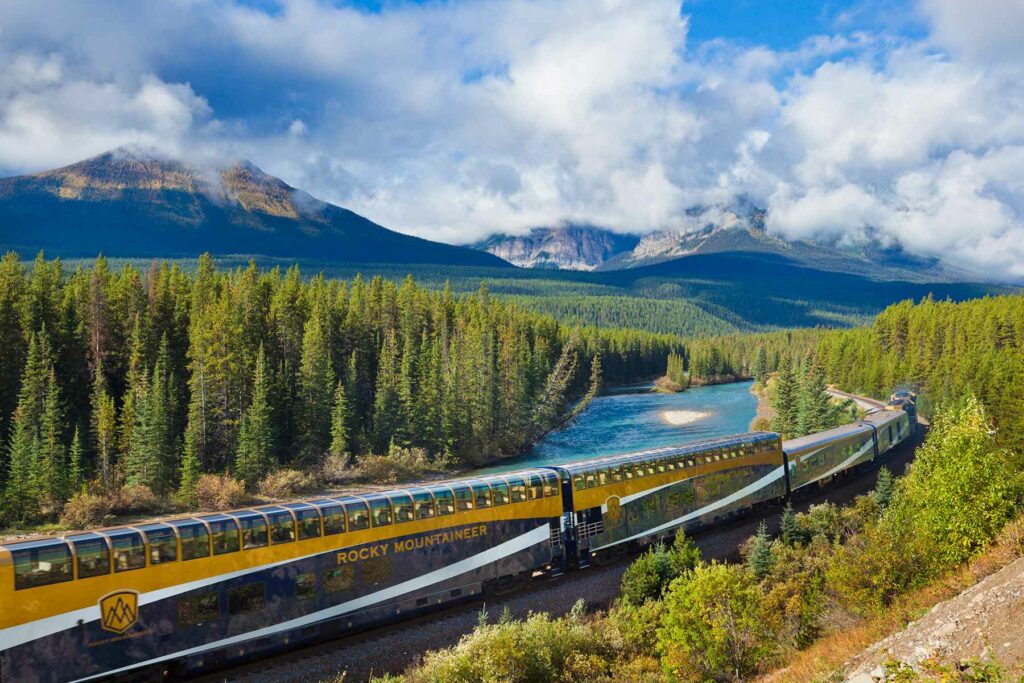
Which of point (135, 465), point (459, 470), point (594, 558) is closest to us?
point (594, 558)

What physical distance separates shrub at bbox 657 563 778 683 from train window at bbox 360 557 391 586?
10.1m

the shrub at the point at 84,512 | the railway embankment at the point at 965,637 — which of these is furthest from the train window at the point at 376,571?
the shrub at the point at 84,512

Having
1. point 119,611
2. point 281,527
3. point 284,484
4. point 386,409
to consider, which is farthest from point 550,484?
point 386,409

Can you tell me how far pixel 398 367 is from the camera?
8100 cm

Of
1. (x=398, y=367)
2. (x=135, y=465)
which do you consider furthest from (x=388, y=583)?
(x=398, y=367)

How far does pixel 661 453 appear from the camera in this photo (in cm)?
3950

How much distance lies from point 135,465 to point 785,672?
51.0 meters

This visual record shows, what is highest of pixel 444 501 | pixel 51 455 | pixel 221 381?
pixel 221 381

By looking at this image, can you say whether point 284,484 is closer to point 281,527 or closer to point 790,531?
point 281,527

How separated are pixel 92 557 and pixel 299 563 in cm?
650

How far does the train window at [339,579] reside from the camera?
25.3m

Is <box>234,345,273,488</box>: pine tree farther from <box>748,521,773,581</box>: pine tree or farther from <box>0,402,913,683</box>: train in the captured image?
<box>748,521,773,581</box>: pine tree

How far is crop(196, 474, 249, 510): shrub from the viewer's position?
2175 inches

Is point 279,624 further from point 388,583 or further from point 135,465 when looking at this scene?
point 135,465
